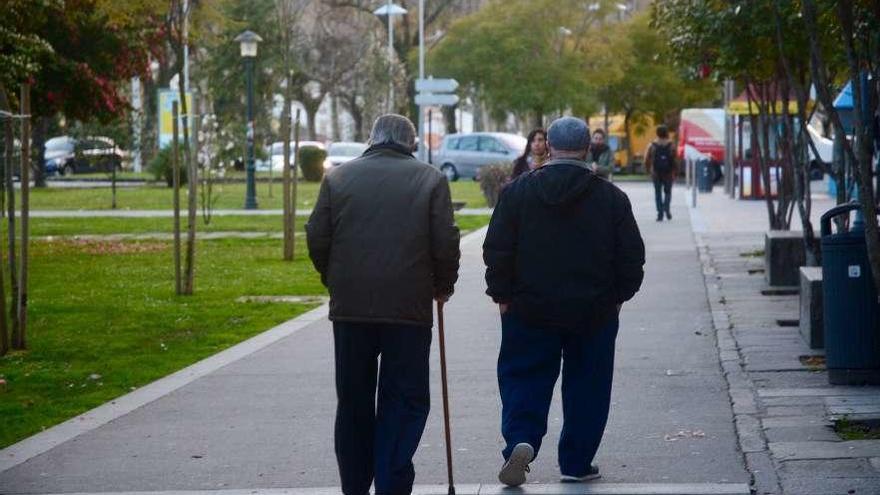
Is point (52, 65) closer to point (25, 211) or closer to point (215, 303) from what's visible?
point (215, 303)

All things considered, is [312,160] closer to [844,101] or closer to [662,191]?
[662,191]

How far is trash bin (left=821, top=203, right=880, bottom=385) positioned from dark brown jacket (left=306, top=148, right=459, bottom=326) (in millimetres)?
3449

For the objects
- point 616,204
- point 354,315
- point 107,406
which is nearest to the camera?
point 354,315

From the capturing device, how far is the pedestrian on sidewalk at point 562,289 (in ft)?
24.1

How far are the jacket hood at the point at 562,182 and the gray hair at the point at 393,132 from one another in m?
0.60

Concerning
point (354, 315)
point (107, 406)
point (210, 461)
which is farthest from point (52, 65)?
point (354, 315)

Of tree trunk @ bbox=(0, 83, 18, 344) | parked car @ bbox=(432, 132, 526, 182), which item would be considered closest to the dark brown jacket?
tree trunk @ bbox=(0, 83, 18, 344)

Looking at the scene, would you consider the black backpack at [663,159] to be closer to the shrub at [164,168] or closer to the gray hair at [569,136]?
the shrub at [164,168]

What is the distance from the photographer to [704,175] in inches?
1788

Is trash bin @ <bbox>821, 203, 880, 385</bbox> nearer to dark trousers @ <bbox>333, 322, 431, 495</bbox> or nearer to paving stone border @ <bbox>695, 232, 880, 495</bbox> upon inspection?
paving stone border @ <bbox>695, 232, 880, 495</bbox>

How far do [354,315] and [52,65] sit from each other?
15.5 m

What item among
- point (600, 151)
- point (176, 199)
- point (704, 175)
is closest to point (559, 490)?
point (176, 199)

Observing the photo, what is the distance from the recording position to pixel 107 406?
33.0 ft

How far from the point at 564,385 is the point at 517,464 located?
18.7 inches
